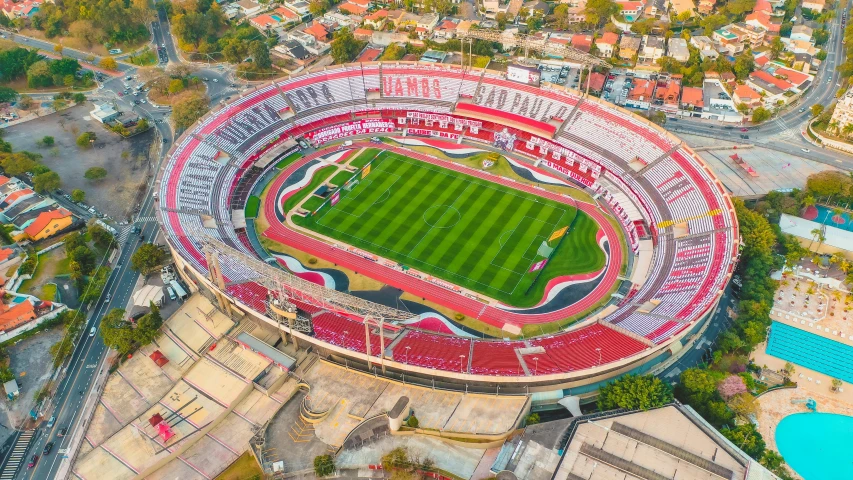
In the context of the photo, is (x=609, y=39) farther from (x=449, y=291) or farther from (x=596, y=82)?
(x=449, y=291)

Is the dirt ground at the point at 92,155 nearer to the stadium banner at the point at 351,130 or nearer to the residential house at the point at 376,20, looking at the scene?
the stadium banner at the point at 351,130

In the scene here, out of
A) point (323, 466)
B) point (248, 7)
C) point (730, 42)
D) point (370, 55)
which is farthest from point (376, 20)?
point (323, 466)

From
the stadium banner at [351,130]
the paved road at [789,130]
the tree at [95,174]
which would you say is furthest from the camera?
the stadium banner at [351,130]

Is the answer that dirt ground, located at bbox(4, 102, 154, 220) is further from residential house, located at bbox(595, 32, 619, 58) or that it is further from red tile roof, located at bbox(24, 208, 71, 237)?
residential house, located at bbox(595, 32, 619, 58)

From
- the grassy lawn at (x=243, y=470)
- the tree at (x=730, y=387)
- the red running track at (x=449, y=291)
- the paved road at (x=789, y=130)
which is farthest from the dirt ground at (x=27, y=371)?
the paved road at (x=789, y=130)

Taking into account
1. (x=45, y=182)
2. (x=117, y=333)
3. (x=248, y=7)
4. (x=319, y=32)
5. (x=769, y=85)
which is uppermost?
(x=248, y=7)

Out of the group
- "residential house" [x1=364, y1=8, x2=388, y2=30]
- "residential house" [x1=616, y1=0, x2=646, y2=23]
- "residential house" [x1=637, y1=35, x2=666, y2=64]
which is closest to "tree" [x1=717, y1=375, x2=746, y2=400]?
"residential house" [x1=637, y1=35, x2=666, y2=64]
